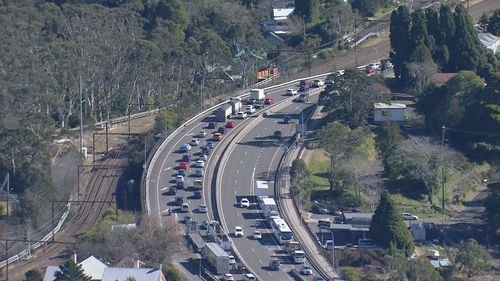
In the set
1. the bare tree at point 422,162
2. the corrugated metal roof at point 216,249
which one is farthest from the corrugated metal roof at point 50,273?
the bare tree at point 422,162

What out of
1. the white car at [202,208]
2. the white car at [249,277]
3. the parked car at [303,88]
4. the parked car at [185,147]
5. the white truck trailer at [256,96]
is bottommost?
the white car at [249,277]

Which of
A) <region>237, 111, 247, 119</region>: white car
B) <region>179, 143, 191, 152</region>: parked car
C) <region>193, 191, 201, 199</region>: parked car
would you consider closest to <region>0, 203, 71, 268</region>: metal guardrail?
<region>193, 191, 201, 199</region>: parked car

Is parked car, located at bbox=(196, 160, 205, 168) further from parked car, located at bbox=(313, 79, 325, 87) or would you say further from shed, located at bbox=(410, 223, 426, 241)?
parked car, located at bbox=(313, 79, 325, 87)

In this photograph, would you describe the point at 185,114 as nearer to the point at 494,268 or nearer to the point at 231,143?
the point at 231,143

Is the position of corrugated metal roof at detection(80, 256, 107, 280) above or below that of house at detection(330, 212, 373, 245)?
below

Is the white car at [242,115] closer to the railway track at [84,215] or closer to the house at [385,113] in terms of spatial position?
the railway track at [84,215]

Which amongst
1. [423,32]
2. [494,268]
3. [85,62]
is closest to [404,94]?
[423,32]
